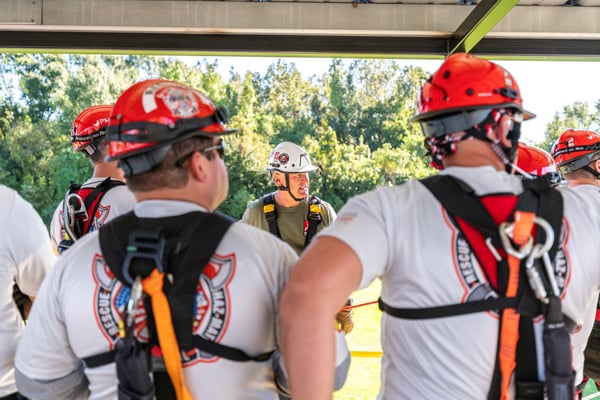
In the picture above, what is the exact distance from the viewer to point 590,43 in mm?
7301

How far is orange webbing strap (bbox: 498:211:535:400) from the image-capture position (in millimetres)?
1573

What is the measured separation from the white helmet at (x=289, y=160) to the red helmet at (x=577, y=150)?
92.9 inches

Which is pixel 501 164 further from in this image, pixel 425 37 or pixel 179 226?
pixel 425 37

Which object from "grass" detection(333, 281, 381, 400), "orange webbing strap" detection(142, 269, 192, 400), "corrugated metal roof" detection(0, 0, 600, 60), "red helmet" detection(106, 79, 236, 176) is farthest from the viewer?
"corrugated metal roof" detection(0, 0, 600, 60)

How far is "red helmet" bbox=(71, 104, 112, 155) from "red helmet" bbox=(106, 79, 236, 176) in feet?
6.07

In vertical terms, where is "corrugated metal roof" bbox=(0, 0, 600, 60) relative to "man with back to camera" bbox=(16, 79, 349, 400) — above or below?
above

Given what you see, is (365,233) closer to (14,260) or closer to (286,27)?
(14,260)

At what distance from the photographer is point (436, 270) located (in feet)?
5.33

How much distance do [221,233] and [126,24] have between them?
236 inches

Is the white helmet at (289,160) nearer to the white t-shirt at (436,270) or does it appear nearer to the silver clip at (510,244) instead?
the white t-shirt at (436,270)

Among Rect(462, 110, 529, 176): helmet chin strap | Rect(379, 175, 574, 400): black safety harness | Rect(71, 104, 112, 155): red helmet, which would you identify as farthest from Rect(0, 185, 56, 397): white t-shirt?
Rect(462, 110, 529, 176): helmet chin strap

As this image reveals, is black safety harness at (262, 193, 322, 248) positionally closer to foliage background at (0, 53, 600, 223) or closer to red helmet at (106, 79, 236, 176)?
red helmet at (106, 79, 236, 176)

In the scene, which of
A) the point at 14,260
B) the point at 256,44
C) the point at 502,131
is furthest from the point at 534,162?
the point at 256,44

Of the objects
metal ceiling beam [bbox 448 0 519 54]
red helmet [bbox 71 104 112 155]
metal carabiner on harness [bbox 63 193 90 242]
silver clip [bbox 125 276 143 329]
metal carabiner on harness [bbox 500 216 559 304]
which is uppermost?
metal ceiling beam [bbox 448 0 519 54]
